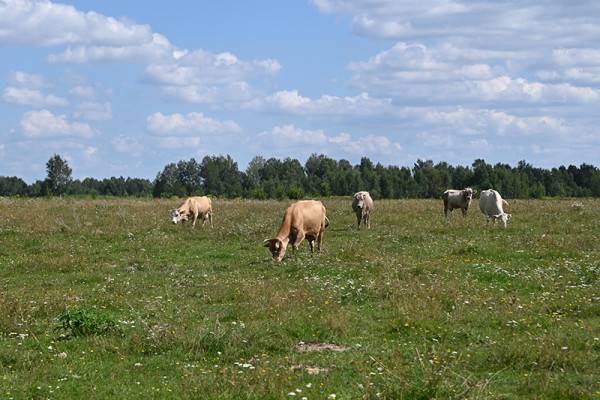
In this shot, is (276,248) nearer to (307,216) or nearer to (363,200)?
(307,216)

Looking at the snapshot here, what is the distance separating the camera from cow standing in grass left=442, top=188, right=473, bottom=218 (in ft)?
140

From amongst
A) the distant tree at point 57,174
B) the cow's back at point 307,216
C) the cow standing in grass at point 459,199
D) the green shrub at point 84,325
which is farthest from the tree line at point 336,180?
the green shrub at point 84,325

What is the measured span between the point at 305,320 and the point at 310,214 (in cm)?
1330

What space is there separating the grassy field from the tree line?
73.2 m

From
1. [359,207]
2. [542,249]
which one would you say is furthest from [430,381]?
[359,207]

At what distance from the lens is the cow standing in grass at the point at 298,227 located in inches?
949

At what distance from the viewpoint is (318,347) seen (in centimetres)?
1223

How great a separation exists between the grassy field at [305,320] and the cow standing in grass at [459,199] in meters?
Answer: 13.8

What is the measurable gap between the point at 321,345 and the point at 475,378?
3249mm

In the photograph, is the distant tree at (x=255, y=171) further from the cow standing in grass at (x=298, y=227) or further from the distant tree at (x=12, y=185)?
the cow standing in grass at (x=298, y=227)

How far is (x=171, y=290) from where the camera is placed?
18.1 meters

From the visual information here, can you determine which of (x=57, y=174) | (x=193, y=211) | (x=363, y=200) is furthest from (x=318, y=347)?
(x=57, y=174)

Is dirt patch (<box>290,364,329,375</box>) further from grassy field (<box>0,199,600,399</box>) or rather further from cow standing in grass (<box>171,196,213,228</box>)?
cow standing in grass (<box>171,196,213,228</box>)

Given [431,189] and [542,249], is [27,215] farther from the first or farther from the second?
[431,189]
